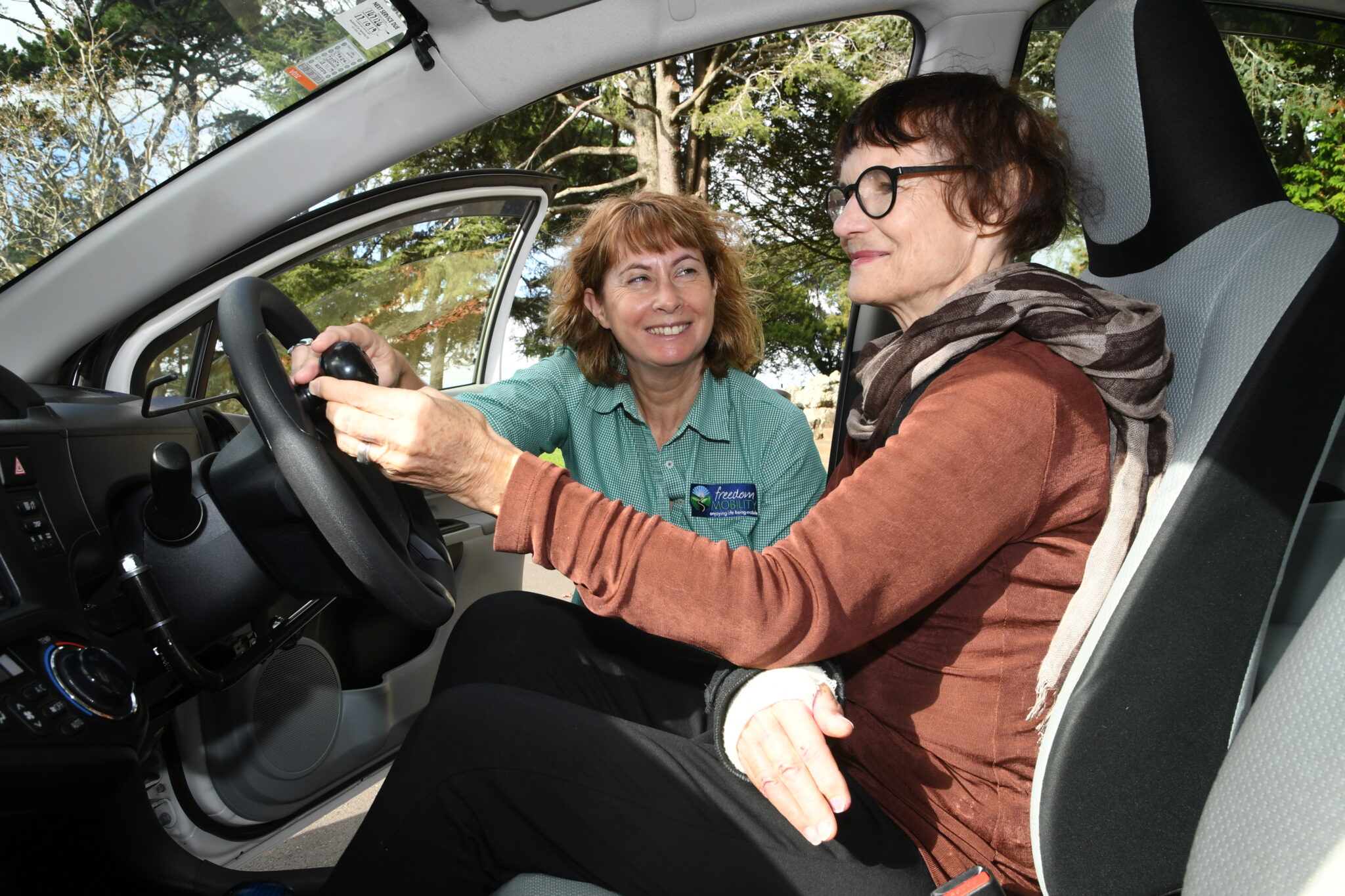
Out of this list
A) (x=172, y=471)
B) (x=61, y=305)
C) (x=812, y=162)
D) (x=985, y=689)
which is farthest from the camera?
(x=812, y=162)

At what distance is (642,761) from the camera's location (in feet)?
3.48

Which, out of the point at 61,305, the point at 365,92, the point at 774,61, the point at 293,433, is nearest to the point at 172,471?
the point at 293,433

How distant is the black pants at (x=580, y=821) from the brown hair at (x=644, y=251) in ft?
3.57

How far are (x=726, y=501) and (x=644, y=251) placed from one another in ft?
1.90

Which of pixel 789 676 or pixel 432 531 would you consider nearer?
pixel 789 676

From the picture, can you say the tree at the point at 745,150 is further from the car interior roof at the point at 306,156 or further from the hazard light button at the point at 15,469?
the hazard light button at the point at 15,469

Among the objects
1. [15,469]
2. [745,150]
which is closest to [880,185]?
[15,469]

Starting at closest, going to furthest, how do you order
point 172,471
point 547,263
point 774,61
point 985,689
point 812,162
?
point 985,689
point 172,471
point 547,263
point 774,61
point 812,162

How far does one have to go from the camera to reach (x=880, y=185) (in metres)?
1.25

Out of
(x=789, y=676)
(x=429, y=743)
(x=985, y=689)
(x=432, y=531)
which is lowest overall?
(x=985, y=689)

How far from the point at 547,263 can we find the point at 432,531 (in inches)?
52.6

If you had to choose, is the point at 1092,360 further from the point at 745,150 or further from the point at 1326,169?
the point at 745,150

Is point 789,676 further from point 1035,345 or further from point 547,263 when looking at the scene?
point 547,263

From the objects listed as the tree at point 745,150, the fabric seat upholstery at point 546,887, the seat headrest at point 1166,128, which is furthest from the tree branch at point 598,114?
the fabric seat upholstery at point 546,887
